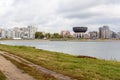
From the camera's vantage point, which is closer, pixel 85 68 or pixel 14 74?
pixel 14 74

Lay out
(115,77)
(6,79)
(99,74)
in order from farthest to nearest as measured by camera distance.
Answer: (99,74) < (115,77) < (6,79)

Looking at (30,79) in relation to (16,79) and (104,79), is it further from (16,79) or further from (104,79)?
(104,79)

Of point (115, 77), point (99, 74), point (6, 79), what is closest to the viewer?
point (6, 79)

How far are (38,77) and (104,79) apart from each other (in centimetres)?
410

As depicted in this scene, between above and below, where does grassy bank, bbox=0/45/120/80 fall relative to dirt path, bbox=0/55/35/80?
below

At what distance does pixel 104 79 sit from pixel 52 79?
321 centimetres

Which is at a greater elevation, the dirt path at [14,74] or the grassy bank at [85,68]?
the dirt path at [14,74]

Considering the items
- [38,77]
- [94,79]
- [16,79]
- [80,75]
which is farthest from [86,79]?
[16,79]

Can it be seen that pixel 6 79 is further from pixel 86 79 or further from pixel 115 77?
pixel 115 77

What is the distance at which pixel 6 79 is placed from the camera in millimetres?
17484

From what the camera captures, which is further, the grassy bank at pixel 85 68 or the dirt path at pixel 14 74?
the grassy bank at pixel 85 68

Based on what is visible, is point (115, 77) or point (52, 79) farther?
point (115, 77)

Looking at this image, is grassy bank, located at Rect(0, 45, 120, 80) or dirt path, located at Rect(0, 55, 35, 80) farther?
grassy bank, located at Rect(0, 45, 120, 80)

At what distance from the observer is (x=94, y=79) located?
17.9m
